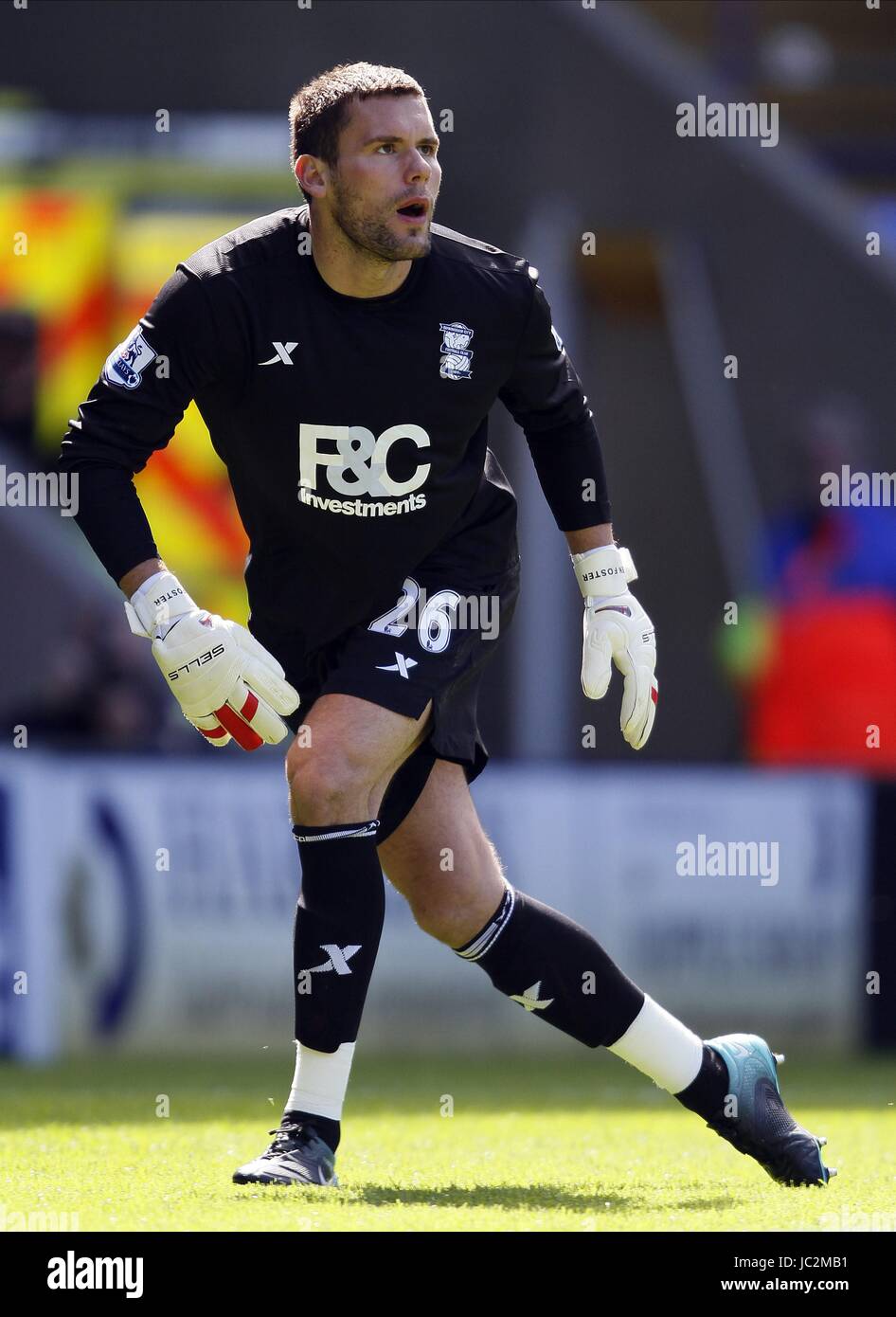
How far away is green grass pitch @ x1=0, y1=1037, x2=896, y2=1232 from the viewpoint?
3689mm

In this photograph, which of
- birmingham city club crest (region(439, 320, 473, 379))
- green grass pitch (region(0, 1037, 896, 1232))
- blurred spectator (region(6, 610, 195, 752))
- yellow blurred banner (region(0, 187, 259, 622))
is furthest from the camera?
yellow blurred banner (region(0, 187, 259, 622))

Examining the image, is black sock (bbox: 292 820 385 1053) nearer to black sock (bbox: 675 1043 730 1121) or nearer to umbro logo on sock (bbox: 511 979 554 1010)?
umbro logo on sock (bbox: 511 979 554 1010)

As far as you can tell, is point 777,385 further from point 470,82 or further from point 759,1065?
point 759,1065

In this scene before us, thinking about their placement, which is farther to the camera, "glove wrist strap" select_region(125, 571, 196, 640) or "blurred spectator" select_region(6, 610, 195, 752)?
"blurred spectator" select_region(6, 610, 195, 752)

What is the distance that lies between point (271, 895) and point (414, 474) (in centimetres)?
382

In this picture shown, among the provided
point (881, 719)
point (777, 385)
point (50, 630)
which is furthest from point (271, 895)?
point (777, 385)

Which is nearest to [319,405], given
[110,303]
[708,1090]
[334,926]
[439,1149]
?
[334,926]

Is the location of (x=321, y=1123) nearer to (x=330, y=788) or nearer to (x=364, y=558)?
(x=330, y=788)

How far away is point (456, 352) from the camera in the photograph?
4.20 m

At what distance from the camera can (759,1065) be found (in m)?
4.43

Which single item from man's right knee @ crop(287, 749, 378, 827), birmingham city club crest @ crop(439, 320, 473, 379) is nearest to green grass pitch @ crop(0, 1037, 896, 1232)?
man's right knee @ crop(287, 749, 378, 827)

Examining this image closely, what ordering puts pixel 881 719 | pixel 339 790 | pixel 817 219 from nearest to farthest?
pixel 339 790 < pixel 881 719 < pixel 817 219

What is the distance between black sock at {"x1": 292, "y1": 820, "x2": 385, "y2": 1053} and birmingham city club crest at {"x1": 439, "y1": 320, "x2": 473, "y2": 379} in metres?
0.92

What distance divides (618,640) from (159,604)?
3.42 ft
